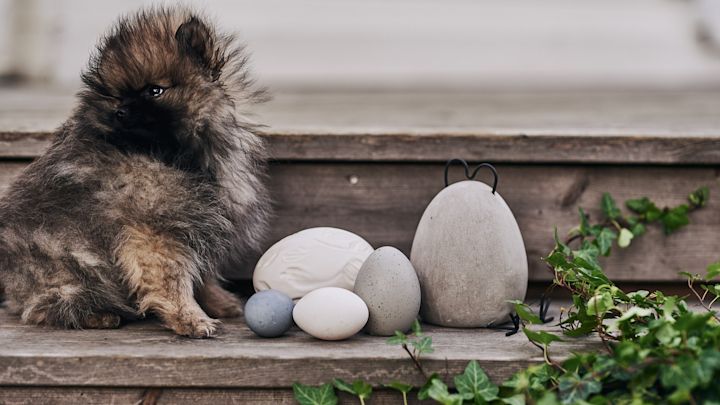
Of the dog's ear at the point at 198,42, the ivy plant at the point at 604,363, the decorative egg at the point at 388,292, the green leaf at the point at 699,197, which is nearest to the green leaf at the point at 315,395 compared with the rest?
the ivy plant at the point at 604,363

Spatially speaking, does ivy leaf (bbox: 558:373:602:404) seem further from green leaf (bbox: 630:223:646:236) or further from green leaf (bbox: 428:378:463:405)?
green leaf (bbox: 630:223:646:236)

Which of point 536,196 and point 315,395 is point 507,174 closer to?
point 536,196

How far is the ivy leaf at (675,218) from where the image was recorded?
7.75 feet

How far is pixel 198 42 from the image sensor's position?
200 centimetres

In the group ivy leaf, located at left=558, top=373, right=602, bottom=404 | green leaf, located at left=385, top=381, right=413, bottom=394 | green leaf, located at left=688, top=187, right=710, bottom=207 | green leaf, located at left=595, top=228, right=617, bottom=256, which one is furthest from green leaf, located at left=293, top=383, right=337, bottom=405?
green leaf, located at left=688, top=187, right=710, bottom=207

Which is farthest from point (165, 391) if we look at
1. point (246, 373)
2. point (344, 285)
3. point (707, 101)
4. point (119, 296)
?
point (707, 101)

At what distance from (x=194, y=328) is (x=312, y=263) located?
13.8 inches

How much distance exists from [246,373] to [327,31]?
141 inches

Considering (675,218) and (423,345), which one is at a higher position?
(675,218)

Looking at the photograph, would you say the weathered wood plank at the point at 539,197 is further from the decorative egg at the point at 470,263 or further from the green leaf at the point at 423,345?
the green leaf at the point at 423,345

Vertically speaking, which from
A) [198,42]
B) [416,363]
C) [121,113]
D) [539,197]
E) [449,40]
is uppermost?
[449,40]

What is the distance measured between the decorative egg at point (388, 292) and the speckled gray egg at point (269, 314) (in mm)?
178

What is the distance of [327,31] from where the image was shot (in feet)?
16.4

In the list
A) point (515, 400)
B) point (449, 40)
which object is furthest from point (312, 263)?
point (449, 40)
